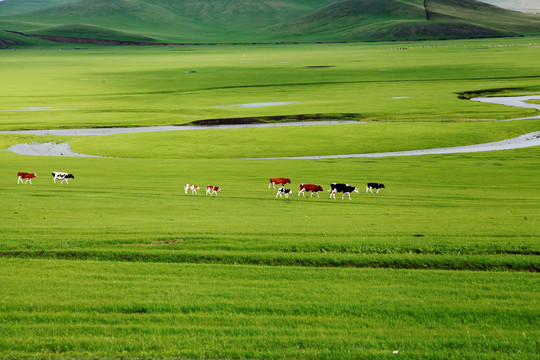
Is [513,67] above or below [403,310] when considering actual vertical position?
above

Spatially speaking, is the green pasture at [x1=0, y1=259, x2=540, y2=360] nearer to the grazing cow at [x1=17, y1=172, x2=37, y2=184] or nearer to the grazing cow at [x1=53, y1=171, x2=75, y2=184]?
the grazing cow at [x1=17, y1=172, x2=37, y2=184]

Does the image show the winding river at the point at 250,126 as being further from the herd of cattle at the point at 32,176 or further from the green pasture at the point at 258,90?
the herd of cattle at the point at 32,176

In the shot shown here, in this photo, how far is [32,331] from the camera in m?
12.1

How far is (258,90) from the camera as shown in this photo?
400ft

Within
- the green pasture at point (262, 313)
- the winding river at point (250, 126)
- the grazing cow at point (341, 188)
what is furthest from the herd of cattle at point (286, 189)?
the winding river at point (250, 126)

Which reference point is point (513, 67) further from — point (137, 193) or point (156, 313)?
point (156, 313)

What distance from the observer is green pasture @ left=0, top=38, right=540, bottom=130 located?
88.4 metres

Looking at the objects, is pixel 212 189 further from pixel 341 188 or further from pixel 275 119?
pixel 275 119

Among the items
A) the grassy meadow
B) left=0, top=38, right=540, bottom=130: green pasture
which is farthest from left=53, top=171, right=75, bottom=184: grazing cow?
left=0, top=38, right=540, bottom=130: green pasture

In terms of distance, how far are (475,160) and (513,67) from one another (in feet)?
373

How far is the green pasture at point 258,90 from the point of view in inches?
3479

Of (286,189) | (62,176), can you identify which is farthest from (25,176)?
(286,189)

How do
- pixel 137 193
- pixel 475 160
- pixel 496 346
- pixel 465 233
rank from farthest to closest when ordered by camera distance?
pixel 475 160 < pixel 137 193 < pixel 465 233 < pixel 496 346

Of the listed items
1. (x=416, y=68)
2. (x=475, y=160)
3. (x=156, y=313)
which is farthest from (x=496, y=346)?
(x=416, y=68)
